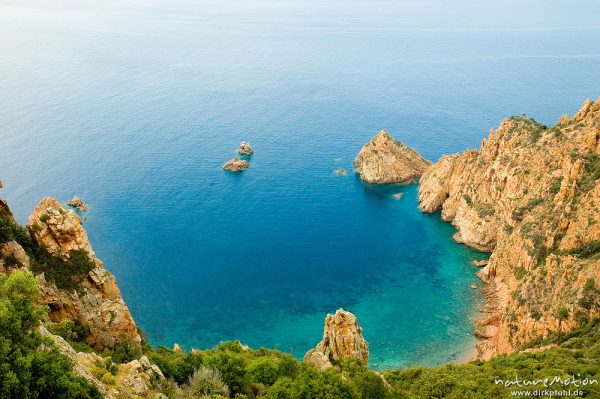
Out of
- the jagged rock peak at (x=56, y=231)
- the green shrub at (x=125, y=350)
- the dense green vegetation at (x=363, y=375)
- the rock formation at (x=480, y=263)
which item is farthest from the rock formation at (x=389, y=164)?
the green shrub at (x=125, y=350)

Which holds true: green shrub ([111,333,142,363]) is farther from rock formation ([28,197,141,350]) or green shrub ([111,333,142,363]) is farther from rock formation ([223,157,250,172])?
rock formation ([223,157,250,172])

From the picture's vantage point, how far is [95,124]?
145 m

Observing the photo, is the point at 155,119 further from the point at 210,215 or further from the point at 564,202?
the point at 564,202

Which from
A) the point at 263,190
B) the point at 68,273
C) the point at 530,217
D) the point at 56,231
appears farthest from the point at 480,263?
the point at 56,231

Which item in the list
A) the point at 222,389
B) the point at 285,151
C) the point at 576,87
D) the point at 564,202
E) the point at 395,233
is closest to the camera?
the point at 222,389

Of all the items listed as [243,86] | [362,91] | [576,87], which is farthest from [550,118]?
[243,86]

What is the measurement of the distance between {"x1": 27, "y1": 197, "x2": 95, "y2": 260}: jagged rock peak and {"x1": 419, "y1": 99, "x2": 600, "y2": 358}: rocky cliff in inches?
2045

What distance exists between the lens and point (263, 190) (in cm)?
11444

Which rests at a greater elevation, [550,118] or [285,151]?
[550,118]

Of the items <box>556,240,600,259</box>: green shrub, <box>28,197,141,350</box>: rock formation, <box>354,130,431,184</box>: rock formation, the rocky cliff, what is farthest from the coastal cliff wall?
<box>354,130,431,184</box>: rock formation

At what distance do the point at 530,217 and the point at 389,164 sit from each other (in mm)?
45353

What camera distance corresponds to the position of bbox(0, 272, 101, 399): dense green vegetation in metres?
20.8

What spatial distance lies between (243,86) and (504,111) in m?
96.8

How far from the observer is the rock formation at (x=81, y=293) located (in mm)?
35562
